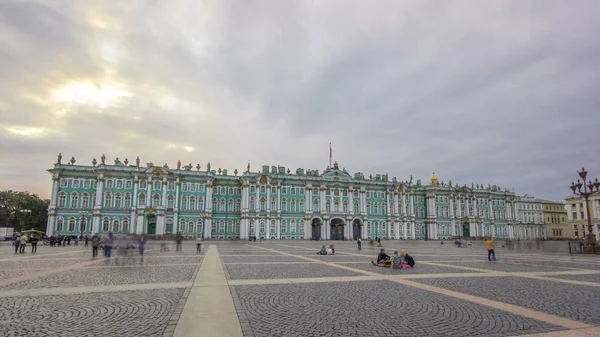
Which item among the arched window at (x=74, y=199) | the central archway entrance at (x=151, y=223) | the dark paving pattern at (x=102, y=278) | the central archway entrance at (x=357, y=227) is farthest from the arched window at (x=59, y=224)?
the dark paving pattern at (x=102, y=278)

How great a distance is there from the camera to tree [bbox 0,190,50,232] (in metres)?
80.4

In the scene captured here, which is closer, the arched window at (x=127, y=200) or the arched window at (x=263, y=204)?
the arched window at (x=127, y=200)

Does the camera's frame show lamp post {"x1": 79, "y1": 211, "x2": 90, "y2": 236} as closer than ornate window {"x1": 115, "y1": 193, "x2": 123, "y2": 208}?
A: Yes

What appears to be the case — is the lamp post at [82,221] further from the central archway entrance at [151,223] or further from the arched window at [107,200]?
the central archway entrance at [151,223]

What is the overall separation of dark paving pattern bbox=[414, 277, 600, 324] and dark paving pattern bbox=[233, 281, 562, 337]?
1378 millimetres

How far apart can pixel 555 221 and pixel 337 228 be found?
8838 centimetres

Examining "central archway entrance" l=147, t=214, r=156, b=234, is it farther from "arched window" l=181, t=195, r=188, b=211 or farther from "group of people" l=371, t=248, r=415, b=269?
"group of people" l=371, t=248, r=415, b=269

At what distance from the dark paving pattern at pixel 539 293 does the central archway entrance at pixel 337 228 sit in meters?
66.8

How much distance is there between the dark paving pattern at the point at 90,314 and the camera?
21.9 ft

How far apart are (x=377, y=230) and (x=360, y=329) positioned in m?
79.7

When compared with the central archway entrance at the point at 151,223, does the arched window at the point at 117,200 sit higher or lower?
higher

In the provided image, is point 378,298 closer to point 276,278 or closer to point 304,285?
point 304,285

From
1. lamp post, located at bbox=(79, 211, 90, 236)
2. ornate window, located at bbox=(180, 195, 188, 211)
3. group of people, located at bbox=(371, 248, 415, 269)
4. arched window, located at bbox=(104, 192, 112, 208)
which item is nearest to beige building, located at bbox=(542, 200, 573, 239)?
ornate window, located at bbox=(180, 195, 188, 211)

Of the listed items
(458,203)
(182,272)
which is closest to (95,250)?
(182,272)
